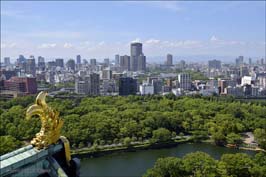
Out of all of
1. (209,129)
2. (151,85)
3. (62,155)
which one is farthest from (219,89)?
(62,155)

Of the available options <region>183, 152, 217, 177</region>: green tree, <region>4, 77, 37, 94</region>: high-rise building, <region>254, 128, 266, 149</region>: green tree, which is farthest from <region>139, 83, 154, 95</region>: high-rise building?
<region>183, 152, 217, 177</region>: green tree

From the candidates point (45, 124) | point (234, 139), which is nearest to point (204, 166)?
point (234, 139)

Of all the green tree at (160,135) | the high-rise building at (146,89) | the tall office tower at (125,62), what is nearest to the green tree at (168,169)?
the green tree at (160,135)

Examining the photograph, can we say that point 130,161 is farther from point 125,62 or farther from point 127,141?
point 125,62

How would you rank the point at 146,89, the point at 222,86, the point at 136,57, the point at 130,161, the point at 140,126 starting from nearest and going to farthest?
the point at 130,161
the point at 140,126
the point at 146,89
the point at 222,86
the point at 136,57

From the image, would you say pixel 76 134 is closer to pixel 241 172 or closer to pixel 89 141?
pixel 89 141

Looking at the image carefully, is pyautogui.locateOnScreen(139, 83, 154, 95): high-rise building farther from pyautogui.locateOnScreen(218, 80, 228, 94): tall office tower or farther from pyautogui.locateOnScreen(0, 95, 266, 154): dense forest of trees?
pyautogui.locateOnScreen(0, 95, 266, 154): dense forest of trees
